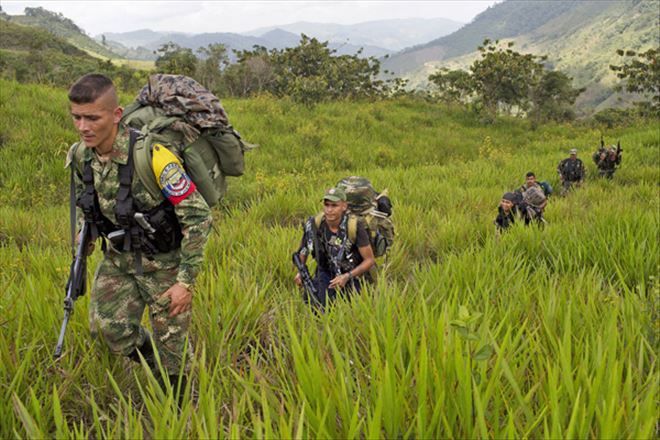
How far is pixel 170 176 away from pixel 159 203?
222mm

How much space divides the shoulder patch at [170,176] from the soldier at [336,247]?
5.66 feet

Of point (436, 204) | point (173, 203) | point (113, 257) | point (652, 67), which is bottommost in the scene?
point (436, 204)

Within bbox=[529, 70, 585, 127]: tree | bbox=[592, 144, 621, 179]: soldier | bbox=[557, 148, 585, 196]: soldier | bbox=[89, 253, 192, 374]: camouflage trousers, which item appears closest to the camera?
bbox=[89, 253, 192, 374]: camouflage trousers

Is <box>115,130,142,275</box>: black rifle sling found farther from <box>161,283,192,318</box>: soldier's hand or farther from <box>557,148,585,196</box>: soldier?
<box>557,148,585,196</box>: soldier

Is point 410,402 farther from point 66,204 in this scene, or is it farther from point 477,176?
point 477,176

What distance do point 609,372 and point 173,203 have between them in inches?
81.0

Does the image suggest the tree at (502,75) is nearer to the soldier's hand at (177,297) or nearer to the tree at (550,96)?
the tree at (550,96)

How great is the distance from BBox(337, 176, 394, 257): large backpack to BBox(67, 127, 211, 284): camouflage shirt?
2028mm

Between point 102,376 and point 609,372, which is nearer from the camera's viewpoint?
point 609,372

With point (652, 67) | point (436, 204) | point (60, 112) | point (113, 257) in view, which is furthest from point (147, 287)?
point (652, 67)

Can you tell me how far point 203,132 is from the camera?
8.60 ft

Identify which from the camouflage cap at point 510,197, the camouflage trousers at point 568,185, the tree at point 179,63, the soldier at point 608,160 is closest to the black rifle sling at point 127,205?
the camouflage cap at point 510,197

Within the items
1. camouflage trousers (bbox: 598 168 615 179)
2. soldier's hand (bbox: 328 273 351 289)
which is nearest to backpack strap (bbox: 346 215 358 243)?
soldier's hand (bbox: 328 273 351 289)

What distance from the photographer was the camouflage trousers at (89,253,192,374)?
8.55ft
